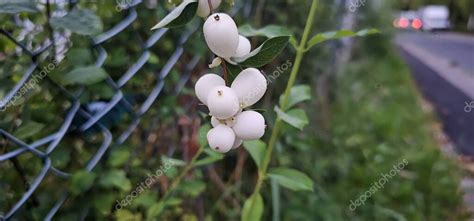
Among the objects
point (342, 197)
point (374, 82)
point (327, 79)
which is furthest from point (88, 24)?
point (374, 82)

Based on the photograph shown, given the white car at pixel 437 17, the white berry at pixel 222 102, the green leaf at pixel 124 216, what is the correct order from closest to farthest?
1. the white berry at pixel 222 102
2. the green leaf at pixel 124 216
3. the white car at pixel 437 17

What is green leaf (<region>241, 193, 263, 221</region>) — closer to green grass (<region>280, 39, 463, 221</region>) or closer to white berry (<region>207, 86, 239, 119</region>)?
white berry (<region>207, 86, 239, 119</region>)

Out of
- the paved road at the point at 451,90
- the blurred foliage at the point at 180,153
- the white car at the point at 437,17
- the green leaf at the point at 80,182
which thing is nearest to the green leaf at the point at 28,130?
the blurred foliage at the point at 180,153

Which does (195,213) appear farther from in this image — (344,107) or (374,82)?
(374,82)

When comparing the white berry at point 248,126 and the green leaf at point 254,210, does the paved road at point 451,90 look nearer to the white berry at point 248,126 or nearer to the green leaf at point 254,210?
the green leaf at point 254,210

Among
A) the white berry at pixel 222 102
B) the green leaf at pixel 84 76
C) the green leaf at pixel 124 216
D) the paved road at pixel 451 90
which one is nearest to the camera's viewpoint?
the white berry at pixel 222 102

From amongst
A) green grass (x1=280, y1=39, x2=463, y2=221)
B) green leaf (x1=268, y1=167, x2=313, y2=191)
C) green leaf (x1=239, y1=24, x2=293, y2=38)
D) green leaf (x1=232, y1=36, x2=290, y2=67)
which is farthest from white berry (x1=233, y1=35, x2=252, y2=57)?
green grass (x1=280, y1=39, x2=463, y2=221)
